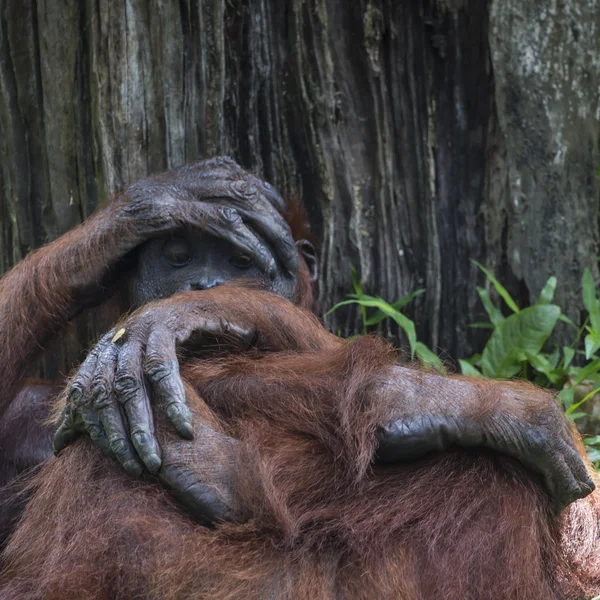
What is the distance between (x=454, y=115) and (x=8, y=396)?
165cm

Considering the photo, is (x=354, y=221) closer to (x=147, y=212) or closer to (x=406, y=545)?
(x=147, y=212)

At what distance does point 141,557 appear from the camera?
1.95 meters

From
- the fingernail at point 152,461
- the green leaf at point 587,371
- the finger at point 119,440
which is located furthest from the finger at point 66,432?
the green leaf at point 587,371

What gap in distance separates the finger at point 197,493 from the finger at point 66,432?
25 cm

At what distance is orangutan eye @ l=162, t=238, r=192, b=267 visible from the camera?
2543mm

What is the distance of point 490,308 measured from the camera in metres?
3.19

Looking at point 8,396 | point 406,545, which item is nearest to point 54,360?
point 8,396

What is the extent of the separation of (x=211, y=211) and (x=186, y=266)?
16 cm

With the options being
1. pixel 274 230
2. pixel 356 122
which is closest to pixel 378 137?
pixel 356 122

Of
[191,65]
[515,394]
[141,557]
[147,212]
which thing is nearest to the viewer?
[141,557]

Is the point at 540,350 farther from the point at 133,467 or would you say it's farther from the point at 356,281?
the point at 133,467

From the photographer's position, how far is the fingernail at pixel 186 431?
1.98m

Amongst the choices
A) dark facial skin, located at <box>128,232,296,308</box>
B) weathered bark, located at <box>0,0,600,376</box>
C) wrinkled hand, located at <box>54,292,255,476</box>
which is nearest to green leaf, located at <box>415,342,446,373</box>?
weathered bark, located at <box>0,0,600,376</box>

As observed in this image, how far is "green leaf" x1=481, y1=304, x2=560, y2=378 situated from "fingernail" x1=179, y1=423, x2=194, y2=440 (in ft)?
4.45
